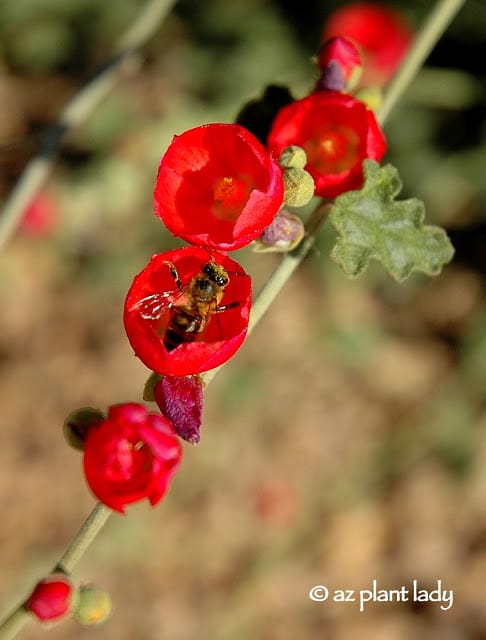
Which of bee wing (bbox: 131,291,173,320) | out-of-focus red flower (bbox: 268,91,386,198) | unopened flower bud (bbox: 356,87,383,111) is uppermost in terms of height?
unopened flower bud (bbox: 356,87,383,111)

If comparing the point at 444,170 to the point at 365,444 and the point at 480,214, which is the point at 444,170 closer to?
the point at 480,214

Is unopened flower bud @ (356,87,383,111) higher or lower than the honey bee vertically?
higher

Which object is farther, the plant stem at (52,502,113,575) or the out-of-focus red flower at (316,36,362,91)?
the out-of-focus red flower at (316,36,362,91)

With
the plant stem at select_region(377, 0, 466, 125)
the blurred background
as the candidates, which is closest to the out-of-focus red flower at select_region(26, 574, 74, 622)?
the plant stem at select_region(377, 0, 466, 125)

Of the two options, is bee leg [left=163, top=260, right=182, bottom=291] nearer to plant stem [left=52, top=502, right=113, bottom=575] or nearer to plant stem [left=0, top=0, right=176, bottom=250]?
plant stem [left=52, top=502, right=113, bottom=575]

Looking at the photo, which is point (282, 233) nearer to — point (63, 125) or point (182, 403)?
point (182, 403)

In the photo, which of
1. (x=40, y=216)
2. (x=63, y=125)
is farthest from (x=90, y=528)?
(x=40, y=216)

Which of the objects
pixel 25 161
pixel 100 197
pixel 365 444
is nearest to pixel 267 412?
pixel 365 444
